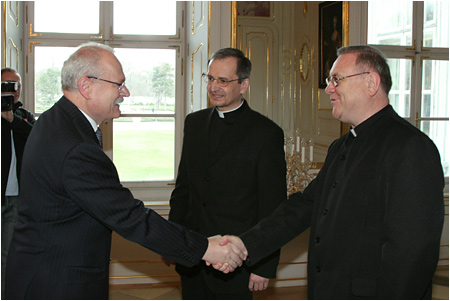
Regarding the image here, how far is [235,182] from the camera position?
257 centimetres

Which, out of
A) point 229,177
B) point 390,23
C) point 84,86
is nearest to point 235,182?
point 229,177

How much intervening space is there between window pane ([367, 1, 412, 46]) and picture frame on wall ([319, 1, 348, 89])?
35 cm

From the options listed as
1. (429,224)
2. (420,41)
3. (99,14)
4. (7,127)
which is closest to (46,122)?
(429,224)

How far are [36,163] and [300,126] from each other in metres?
3.29

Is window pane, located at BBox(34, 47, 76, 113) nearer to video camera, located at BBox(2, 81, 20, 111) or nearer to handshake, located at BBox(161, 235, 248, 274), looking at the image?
video camera, located at BBox(2, 81, 20, 111)

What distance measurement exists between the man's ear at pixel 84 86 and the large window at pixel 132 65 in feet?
8.68

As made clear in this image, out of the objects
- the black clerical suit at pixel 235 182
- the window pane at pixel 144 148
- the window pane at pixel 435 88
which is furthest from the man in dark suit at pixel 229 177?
the window pane at pixel 435 88

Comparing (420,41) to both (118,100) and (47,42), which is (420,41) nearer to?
(47,42)

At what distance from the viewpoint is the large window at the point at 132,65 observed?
4527mm

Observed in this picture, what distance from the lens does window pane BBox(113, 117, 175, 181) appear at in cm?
469

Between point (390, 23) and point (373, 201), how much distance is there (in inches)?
146

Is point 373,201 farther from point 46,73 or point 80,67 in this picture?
point 46,73

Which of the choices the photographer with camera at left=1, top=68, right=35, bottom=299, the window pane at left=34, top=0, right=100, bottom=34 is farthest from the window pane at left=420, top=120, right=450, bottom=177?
the photographer with camera at left=1, top=68, right=35, bottom=299

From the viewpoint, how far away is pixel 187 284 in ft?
8.59
